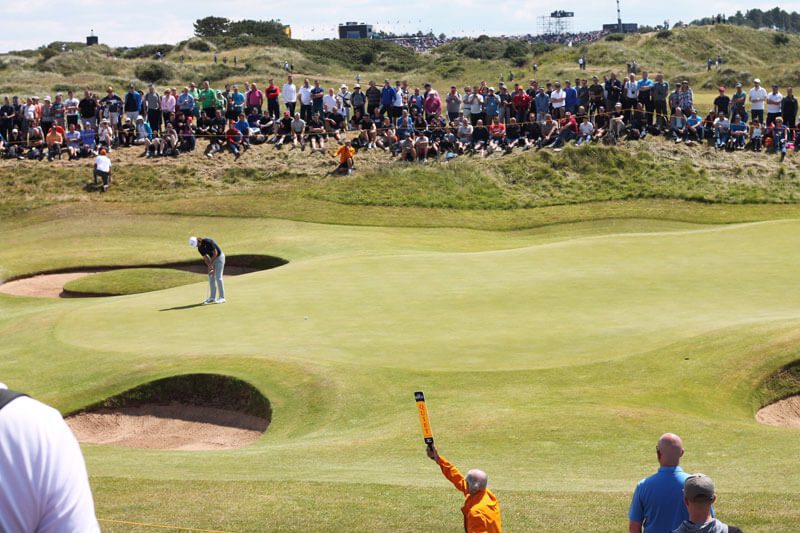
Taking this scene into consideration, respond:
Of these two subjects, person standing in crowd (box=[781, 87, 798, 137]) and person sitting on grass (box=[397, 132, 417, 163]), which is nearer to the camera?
person standing in crowd (box=[781, 87, 798, 137])

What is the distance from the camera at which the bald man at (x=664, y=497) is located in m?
8.63

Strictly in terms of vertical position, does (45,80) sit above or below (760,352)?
above

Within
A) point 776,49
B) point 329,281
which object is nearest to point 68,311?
point 329,281

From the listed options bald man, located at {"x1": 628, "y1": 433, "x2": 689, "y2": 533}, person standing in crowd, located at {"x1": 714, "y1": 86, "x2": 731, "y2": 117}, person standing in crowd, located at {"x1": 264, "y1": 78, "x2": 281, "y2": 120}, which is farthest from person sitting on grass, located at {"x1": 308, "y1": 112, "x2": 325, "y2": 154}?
bald man, located at {"x1": 628, "y1": 433, "x2": 689, "y2": 533}

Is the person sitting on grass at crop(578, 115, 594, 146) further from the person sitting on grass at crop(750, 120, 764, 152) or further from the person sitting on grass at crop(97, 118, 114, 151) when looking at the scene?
the person sitting on grass at crop(97, 118, 114, 151)

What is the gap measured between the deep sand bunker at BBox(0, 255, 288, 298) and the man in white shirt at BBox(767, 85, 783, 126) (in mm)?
22349

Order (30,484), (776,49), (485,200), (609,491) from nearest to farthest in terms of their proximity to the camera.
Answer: (30,484) < (609,491) < (485,200) < (776,49)

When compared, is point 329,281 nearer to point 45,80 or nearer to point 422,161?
point 422,161

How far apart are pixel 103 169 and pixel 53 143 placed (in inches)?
144

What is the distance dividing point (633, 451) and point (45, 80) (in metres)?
71.2

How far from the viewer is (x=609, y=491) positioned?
496 inches

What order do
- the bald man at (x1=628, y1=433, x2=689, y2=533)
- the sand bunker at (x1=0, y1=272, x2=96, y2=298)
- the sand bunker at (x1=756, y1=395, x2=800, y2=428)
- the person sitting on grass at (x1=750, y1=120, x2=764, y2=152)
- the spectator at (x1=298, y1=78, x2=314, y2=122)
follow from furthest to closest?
the spectator at (x1=298, y1=78, x2=314, y2=122), the person sitting on grass at (x1=750, y1=120, x2=764, y2=152), the sand bunker at (x1=0, y1=272, x2=96, y2=298), the sand bunker at (x1=756, y1=395, x2=800, y2=428), the bald man at (x1=628, y1=433, x2=689, y2=533)

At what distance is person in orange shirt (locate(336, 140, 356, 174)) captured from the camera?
47250 mm

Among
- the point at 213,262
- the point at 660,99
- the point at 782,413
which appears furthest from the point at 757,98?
the point at 782,413
